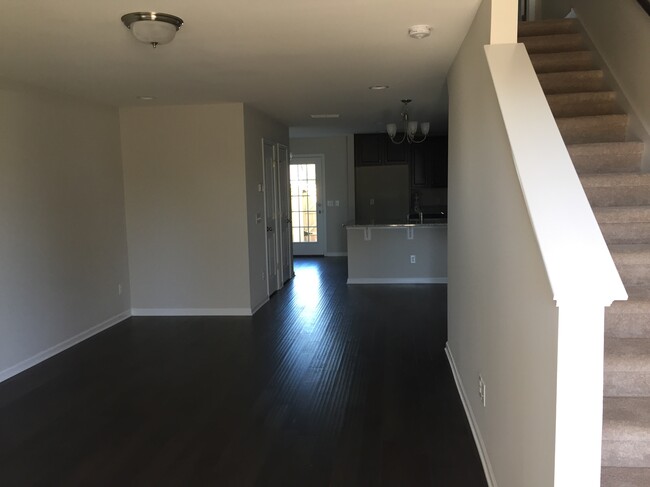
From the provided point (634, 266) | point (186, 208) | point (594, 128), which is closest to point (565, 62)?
point (594, 128)

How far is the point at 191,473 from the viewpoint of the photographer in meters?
2.56

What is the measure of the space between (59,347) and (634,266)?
14.4 ft

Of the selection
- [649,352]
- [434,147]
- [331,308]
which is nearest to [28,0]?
[649,352]

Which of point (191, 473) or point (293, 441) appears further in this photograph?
point (293, 441)

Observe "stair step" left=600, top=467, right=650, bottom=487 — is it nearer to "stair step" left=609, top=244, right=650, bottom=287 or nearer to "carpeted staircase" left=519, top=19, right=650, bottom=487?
"carpeted staircase" left=519, top=19, right=650, bottom=487

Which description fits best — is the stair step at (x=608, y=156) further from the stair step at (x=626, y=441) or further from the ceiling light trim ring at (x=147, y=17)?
the ceiling light trim ring at (x=147, y=17)

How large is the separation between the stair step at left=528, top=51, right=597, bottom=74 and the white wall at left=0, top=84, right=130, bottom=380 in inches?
157

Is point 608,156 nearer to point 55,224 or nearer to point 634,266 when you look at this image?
point 634,266

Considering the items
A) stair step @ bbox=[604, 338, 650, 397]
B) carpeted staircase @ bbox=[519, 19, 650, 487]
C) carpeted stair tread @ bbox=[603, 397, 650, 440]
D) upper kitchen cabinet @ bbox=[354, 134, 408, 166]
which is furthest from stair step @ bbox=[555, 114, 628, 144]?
upper kitchen cabinet @ bbox=[354, 134, 408, 166]

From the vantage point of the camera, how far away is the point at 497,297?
2.21m

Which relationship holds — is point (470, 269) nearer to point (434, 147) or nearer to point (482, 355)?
point (482, 355)

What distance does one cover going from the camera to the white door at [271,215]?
6.45 meters

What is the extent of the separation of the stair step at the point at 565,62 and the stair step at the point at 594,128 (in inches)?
31.3

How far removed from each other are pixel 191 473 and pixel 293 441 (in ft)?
1.89
